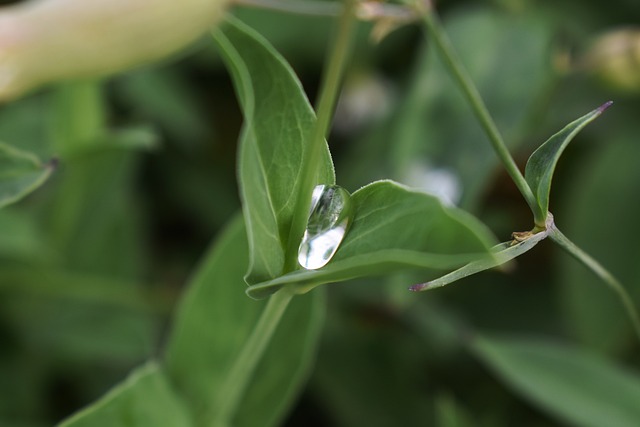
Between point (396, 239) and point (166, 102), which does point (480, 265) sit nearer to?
point (396, 239)

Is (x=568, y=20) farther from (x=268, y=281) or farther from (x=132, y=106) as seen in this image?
(x=268, y=281)

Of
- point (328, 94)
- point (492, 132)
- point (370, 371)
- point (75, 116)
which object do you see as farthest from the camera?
point (370, 371)

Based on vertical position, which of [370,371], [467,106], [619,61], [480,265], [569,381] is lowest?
[370,371]

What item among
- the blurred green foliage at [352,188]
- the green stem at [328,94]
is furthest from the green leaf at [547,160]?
the blurred green foliage at [352,188]

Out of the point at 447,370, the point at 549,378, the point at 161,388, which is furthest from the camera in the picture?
the point at 447,370

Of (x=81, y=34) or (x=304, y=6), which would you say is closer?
(x=81, y=34)

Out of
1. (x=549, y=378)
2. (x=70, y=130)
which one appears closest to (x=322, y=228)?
(x=549, y=378)

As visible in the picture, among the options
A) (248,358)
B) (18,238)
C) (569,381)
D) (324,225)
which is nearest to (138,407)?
(248,358)
